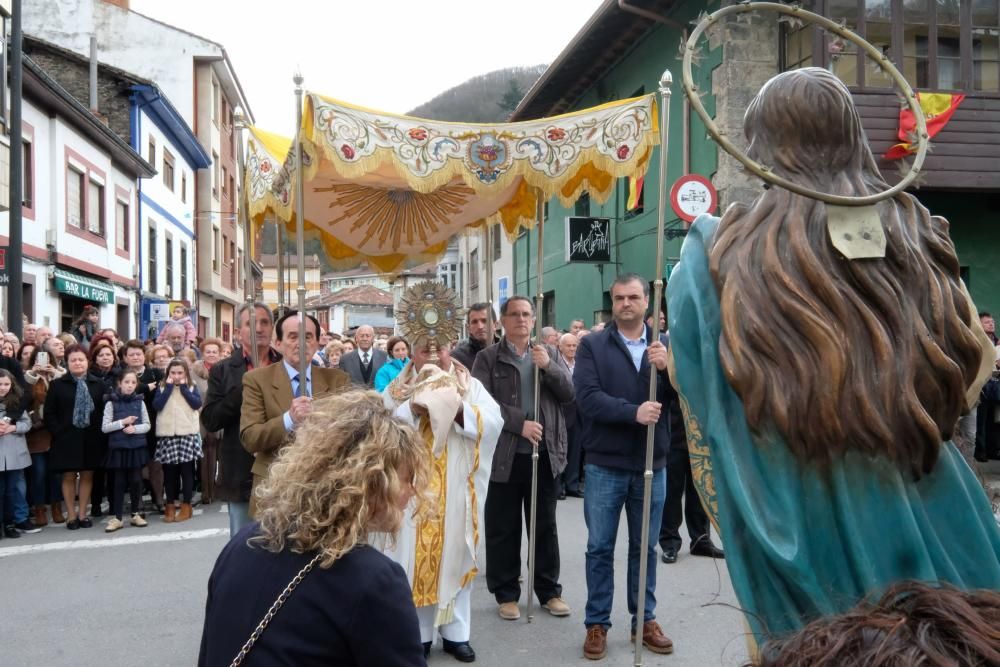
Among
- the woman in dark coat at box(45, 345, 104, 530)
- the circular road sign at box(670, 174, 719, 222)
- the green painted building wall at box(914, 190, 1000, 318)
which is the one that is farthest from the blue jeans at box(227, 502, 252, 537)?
the green painted building wall at box(914, 190, 1000, 318)

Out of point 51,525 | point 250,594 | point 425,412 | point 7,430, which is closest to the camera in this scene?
point 250,594

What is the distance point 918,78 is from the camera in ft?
38.8

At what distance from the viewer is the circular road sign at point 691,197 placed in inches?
353

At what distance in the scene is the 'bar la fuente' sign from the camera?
15875 millimetres

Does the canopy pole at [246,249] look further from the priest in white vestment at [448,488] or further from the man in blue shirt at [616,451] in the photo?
the man in blue shirt at [616,451]

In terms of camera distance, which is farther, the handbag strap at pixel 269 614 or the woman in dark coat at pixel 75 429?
the woman in dark coat at pixel 75 429

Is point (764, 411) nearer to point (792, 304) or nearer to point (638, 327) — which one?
point (792, 304)

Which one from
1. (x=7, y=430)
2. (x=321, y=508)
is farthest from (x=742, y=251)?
(x=7, y=430)

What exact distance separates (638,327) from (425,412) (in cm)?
126

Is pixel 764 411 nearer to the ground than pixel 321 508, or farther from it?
farther from it

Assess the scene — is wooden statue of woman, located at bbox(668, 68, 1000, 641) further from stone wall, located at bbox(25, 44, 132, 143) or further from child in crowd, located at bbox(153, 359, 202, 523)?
stone wall, located at bbox(25, 44, 132, 143)

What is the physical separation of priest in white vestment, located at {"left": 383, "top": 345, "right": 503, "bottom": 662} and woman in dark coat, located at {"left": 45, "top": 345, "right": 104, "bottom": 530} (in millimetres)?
4727

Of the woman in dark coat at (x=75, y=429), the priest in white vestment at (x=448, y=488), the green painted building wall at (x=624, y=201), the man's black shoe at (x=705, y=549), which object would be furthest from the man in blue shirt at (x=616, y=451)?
the green painted building wall at (x=624, y=201)

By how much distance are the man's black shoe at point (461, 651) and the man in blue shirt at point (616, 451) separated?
0.61m
